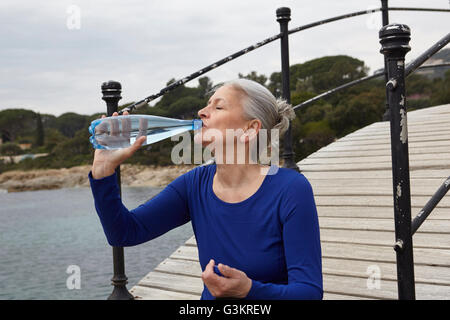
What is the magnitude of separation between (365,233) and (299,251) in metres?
1.57

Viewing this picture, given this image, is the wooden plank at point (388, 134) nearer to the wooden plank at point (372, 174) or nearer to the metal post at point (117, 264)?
the wooden plank at point (372, 174)

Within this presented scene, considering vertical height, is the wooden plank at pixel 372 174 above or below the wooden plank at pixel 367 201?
above

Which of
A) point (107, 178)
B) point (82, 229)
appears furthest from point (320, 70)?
point (107, 178)

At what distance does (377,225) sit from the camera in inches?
99.3

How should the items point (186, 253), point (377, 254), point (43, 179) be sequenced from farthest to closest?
point (43, 179), point (186, 253), point (377, 254)

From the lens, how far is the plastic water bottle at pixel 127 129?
1168mm

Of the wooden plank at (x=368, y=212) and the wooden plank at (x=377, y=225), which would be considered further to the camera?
the wooden plank at (x=368, y=212)

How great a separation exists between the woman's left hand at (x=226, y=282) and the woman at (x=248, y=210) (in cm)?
4

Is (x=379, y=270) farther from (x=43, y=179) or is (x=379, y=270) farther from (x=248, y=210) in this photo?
(x=43, y=179)

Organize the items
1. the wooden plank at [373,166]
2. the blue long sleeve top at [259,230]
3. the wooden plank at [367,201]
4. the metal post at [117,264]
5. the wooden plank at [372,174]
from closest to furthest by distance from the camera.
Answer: the blue long sleeve top at [259,230]
the metal post at [117,264]
the wooden plank at [367,201]
the wooden plank at [372,174]
the wooden plank at [373,166]

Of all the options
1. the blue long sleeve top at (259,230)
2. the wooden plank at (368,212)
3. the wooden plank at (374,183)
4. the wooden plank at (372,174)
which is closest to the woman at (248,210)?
the blue long sleeve top at (259,230)

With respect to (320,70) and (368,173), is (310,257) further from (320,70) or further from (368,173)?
(320,70)

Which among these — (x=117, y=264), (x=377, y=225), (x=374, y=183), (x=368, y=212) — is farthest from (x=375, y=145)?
(x=117, y=264)

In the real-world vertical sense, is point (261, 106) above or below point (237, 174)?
above
